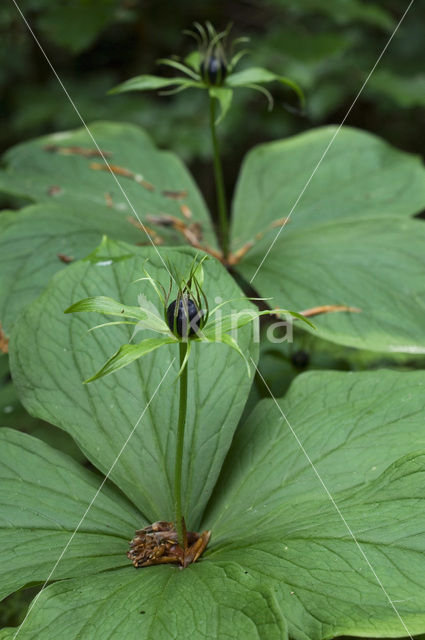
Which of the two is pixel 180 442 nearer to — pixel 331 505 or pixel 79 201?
pixel 331 505

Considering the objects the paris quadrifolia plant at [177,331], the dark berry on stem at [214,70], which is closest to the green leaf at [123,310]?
the paris quadrifolia plant at [177,331]

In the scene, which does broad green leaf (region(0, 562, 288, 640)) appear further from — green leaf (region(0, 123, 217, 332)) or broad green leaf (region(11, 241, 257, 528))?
green leaf (region(0, 123, 217, 332))

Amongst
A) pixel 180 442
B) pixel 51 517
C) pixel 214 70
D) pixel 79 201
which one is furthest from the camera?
pixel 79 201

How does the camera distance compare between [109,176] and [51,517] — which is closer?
[51,517]

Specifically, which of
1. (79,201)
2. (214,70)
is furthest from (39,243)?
(214,70)

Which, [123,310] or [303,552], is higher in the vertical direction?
[123,310]

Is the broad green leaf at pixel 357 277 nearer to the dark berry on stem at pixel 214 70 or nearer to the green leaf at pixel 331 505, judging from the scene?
the green leaf at pixel 331 505

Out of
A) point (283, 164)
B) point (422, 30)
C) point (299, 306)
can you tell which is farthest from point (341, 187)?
point (422, 30)

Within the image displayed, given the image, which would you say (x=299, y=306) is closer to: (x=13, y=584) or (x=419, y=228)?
(x=419, y=228)
